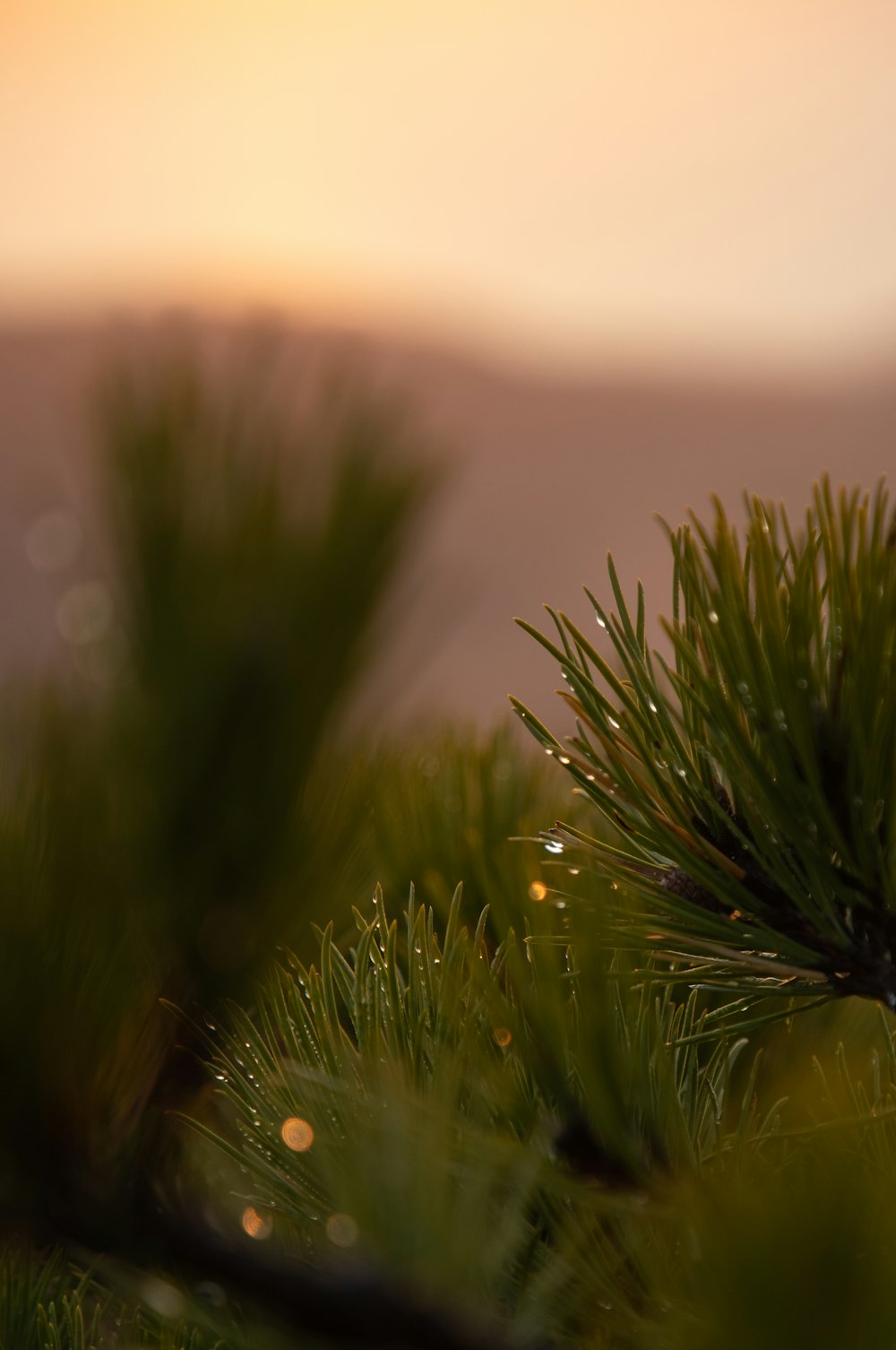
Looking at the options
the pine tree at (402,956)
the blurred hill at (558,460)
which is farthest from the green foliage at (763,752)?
the blurred hill at (558,460)

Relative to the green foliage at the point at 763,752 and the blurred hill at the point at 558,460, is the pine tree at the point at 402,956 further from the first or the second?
the blurred hill at the point at 558,460

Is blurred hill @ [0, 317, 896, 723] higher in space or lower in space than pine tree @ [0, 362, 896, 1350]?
higher

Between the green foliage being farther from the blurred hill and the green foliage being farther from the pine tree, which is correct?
the blurred hill

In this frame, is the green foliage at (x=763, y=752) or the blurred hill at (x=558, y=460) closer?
the green foliage at (x=763, y=752)

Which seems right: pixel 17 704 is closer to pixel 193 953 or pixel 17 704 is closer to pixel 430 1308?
pixel 193 953

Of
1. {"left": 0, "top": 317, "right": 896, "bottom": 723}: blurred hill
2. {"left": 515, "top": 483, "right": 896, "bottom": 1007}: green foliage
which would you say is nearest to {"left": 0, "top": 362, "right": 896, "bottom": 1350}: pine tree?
{"left": 515, "top": 483, "right": 896, "bottom": 1007}: green foliage

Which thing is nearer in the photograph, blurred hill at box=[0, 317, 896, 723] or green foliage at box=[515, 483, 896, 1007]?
green foliage at box=[515, 483, 896, 1007]

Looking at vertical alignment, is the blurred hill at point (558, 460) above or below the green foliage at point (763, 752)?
above
